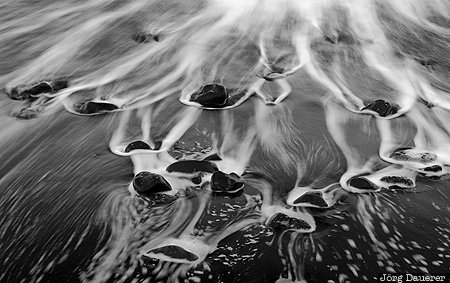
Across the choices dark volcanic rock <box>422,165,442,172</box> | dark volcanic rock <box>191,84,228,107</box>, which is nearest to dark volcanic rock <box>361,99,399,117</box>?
dark volcanic rock <box>422,165,442,172</box>

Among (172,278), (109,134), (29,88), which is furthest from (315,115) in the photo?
(29,88)

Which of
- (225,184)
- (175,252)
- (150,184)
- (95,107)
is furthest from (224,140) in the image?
(175,252)

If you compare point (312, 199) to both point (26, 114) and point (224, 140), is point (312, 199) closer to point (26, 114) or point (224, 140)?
point (224, 140)

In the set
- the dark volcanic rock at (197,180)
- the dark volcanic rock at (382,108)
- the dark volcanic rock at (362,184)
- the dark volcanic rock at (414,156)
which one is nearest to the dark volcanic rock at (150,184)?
the dark volcanic rock at (197,180)

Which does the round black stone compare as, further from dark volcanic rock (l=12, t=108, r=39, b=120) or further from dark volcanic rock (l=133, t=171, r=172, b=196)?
dark volcanic rock (l=133, t=171, r=172, b=196)

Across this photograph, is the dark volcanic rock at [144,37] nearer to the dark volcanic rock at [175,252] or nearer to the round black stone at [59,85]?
the round black stone at [59,85]

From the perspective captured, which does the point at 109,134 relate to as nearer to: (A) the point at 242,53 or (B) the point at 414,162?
(A) the point at 242,53
